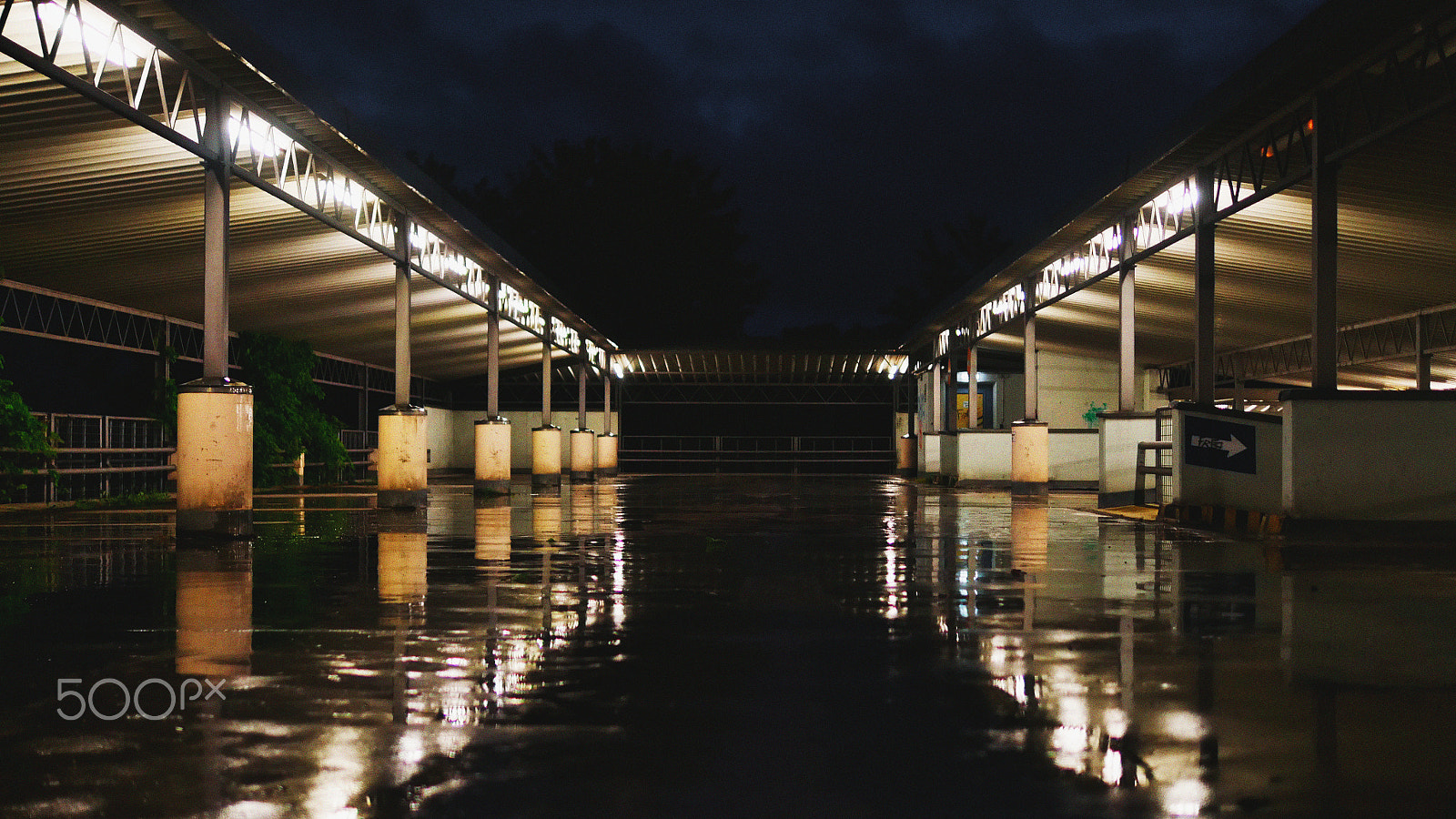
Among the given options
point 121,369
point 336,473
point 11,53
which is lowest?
point 336,473

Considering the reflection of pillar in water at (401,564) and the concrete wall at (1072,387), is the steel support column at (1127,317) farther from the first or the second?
the concrete wall at (1072,387)

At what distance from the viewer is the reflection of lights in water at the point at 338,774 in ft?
14.0

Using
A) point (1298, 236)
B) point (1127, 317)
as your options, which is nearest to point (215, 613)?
point (1127, 317)

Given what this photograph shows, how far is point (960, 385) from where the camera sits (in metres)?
54.8

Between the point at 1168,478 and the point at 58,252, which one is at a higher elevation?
the point at 58,252

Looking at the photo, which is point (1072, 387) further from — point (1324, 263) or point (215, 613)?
point (215, 613)

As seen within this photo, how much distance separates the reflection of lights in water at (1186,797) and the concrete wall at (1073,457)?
33.1 metres

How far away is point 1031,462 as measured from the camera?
109ft

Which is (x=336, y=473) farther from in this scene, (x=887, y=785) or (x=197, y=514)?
(x=887, y=785)

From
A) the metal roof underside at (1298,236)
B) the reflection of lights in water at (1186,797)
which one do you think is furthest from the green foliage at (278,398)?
the reflection of lights in water at (1186,797)

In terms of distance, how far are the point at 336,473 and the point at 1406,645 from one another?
37344 mm

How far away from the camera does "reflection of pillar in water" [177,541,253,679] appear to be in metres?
7.03


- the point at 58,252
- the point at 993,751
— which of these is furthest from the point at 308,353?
the point at 993,751

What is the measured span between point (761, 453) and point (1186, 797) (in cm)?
5705
